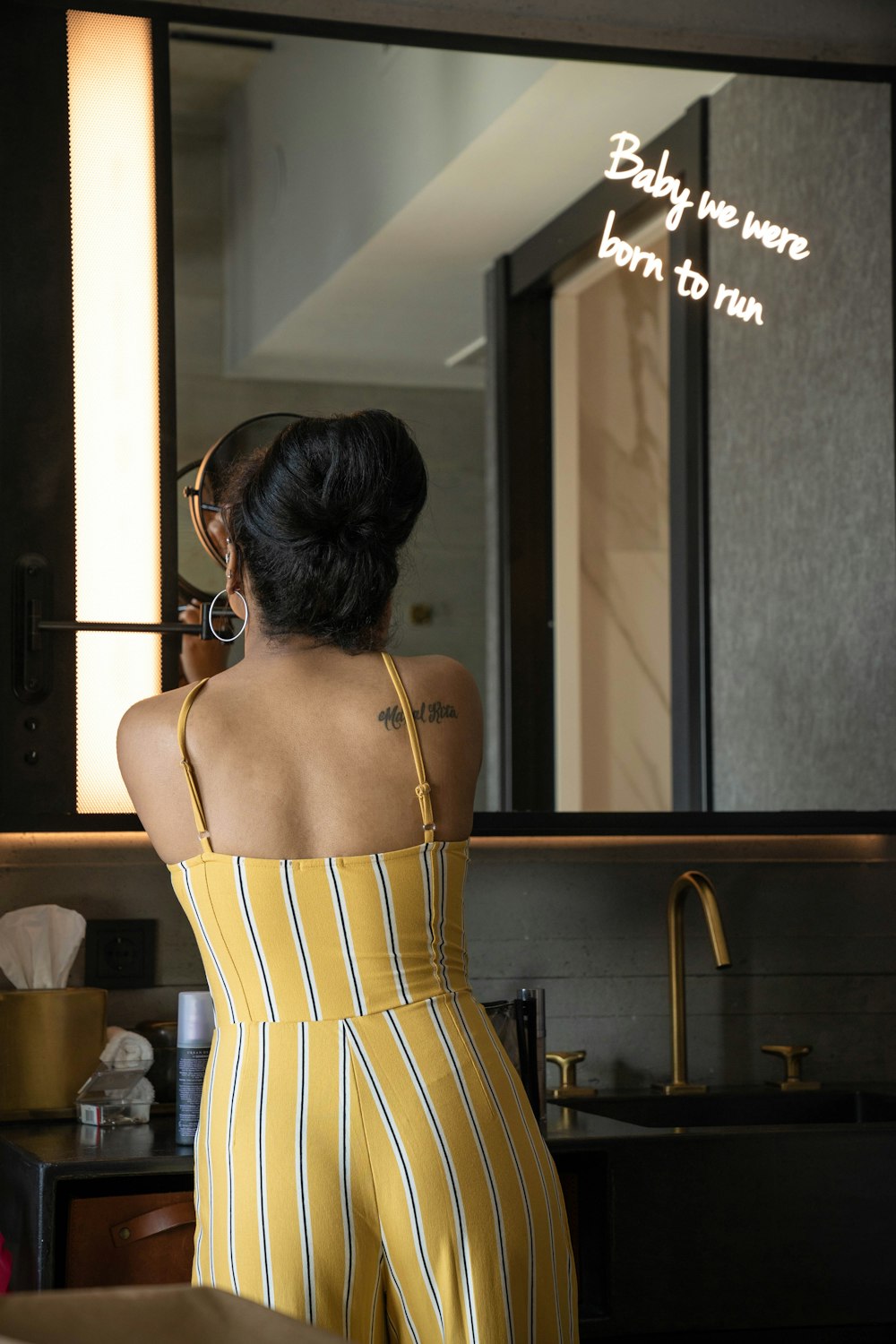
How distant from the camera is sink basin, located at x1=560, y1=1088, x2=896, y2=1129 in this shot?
222 cm

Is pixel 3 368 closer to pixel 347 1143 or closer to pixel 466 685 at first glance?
pixel 466 685

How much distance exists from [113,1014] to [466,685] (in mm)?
1008

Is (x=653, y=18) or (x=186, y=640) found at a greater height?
Answer: (x=653, y=18)

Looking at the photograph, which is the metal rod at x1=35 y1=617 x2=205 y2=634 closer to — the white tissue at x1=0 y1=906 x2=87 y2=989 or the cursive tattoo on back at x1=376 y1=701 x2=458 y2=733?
the white tissue at x1=0 y1=906 x2=87 y2=989

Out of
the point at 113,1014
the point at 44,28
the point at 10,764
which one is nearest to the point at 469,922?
the point at 113,1014

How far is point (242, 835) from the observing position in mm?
1276

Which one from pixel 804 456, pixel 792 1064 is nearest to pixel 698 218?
pixel 804 456

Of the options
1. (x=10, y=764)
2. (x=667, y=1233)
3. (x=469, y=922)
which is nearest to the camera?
(x=667, y=1233)

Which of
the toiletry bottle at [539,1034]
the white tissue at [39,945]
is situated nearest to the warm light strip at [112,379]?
the white tissue at [39,945]

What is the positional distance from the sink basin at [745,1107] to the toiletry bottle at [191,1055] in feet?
1.87

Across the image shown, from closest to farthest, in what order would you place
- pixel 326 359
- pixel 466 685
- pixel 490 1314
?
pixel 490 1314 < pixel 466 685 < pixel 326 359

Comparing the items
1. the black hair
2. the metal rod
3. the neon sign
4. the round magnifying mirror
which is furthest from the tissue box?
the neon sign

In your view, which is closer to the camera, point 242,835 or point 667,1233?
point 242,835

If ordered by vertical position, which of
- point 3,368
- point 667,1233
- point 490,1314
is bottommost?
point 667,1233
